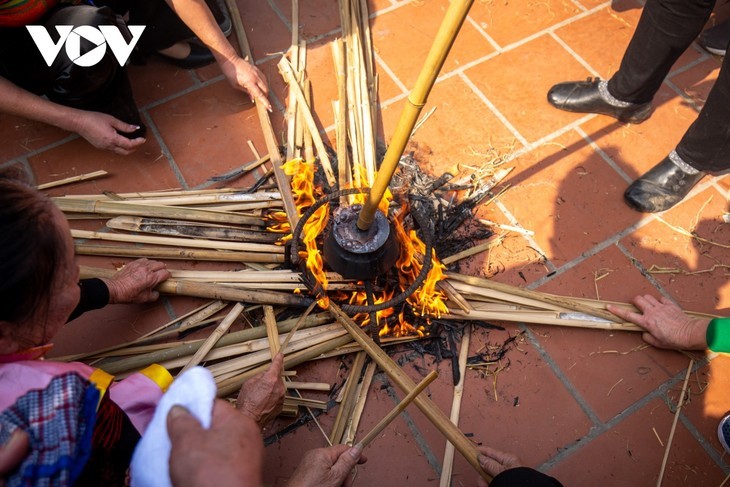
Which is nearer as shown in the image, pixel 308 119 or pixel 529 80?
pixel 308 119

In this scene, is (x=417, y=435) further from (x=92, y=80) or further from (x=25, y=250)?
(x=92, y=80)

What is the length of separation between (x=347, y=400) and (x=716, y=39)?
3513 mm

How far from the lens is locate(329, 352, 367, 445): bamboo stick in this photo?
238 centimetres

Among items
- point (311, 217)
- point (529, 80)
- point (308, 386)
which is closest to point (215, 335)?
point (308, 386)

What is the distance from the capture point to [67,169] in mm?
3051

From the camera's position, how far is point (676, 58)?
9.69 ft

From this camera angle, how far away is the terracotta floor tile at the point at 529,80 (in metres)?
3.40

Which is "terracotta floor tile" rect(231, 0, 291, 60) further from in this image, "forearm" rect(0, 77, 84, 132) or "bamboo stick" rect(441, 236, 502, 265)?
"bamboo stick" rect(441, 236, 502, 265)

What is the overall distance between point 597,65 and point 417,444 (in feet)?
9.19

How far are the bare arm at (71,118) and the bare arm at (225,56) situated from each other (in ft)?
2.10

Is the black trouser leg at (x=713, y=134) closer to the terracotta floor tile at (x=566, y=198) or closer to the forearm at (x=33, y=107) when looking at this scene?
the terracotta floor tile at (x=566, y=198)

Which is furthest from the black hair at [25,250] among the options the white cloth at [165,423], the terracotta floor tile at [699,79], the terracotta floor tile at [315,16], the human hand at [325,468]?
the terracotta floor tile at [699,79]

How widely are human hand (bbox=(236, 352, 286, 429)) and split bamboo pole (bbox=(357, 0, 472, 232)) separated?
Answer: 2.46 ft

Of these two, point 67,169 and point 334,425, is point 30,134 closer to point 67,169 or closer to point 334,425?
point 67,169
